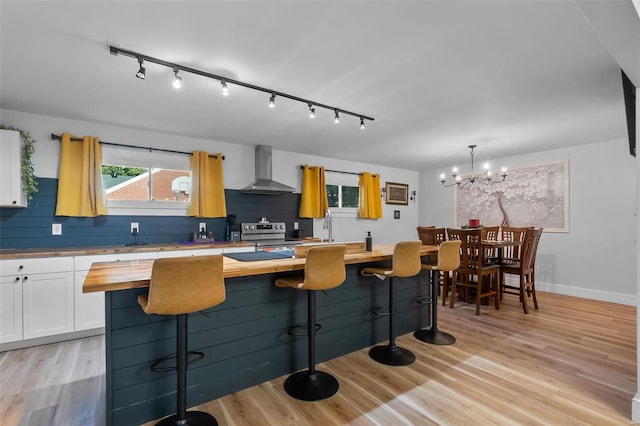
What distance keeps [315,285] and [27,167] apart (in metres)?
3.42

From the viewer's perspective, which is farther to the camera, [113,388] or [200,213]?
[200,213]

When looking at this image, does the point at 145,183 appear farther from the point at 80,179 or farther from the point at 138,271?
the point at 138,271

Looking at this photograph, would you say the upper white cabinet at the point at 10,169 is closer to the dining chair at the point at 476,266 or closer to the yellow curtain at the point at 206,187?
the yellow curtain at the point at 206,187

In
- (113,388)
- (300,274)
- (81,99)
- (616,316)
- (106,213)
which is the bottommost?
(616,316)

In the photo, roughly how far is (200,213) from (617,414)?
446 centimetres

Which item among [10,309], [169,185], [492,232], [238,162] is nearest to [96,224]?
[169,185]

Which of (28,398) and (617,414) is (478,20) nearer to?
(617,414)

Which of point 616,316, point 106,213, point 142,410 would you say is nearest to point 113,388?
point 142,410

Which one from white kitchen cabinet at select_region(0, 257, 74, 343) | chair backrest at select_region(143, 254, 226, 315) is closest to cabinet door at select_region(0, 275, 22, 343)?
white kitchen cabinet at select_region(0, 257, 74, 343)

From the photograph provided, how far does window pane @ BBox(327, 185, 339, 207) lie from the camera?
→ 19.6ft

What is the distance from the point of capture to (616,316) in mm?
3801

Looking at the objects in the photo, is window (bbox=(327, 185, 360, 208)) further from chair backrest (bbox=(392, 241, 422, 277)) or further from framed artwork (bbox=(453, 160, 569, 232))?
chair backrest (bbox=(392, 241, 422, 277))

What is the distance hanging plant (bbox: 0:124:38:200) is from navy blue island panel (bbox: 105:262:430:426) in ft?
8.37

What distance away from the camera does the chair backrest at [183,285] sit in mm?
1562
